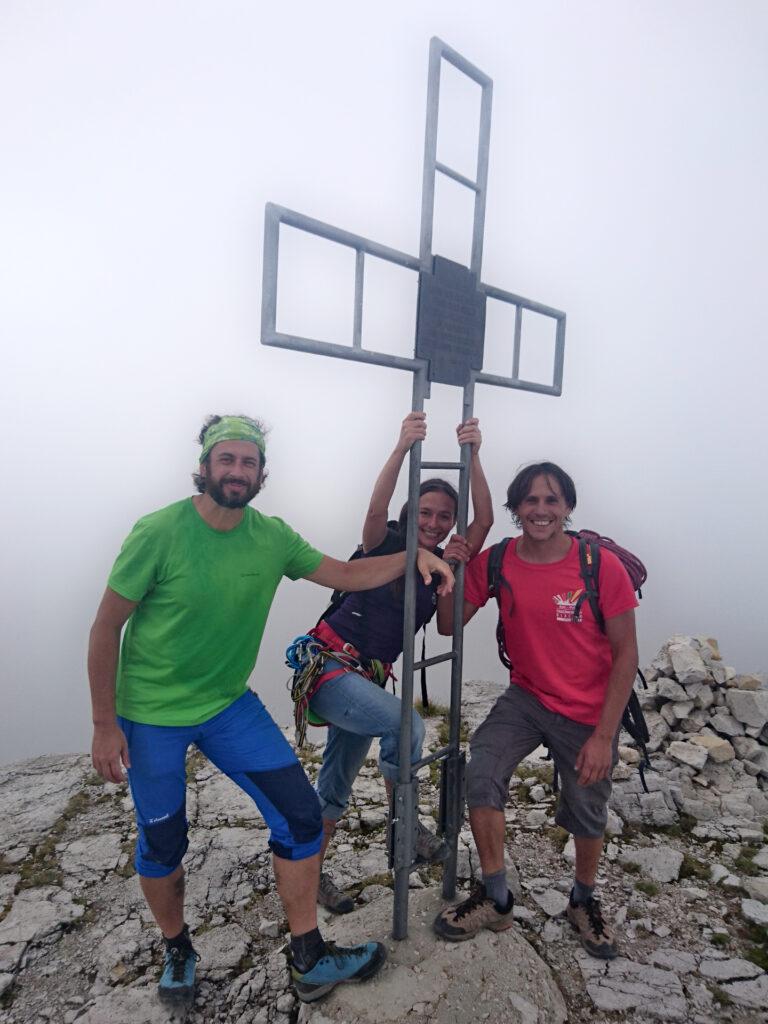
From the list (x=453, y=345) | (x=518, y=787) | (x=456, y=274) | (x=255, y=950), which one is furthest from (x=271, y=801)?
(x=518, y=787)

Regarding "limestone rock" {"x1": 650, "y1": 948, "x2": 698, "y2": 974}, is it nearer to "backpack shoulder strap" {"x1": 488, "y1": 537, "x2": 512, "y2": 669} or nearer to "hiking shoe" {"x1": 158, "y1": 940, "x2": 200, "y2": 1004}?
"backpack shoulder strap" {"x1": 488, "y1": 537, "x2": 512, "y2": 669}

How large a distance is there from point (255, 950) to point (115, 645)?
2.26m

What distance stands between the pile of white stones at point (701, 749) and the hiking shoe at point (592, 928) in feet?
5.28

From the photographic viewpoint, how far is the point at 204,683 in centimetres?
315

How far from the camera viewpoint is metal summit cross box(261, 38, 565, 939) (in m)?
3.27

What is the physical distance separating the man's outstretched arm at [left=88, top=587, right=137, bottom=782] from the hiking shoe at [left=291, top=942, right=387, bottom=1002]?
4.54 feet

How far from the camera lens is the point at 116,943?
13.3 feet

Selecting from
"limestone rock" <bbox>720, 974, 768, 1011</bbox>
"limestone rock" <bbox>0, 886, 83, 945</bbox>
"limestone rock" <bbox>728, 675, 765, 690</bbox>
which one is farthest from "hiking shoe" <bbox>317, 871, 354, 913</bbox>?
"limestone rock" <bbox>728, 675, 765, 690</bbox>

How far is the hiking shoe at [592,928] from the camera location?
3744mm

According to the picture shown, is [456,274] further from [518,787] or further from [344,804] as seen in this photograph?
[518,787]

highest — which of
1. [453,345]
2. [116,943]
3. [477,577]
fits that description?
[453,345]

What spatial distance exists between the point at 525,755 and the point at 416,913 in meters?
1.15

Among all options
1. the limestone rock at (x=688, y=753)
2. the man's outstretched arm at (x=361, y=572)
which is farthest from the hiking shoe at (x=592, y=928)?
the limestone rock at (x=688, y=753)

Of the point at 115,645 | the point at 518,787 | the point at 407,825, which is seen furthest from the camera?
the point at 518,787
